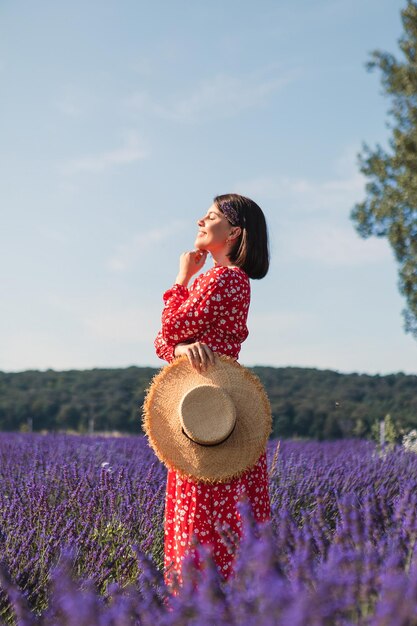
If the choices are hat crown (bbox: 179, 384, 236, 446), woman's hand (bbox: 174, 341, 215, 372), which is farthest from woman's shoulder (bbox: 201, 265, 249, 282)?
hat crown (bbox: 179, 384, 236, 446)

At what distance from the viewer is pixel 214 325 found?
282 centimetres

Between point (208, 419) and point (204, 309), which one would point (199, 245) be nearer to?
point (204, 309)

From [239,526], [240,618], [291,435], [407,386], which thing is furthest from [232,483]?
[407,386]

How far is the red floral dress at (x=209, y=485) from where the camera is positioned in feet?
8.92

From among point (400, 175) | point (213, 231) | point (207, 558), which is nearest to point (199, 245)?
point (213, 231)

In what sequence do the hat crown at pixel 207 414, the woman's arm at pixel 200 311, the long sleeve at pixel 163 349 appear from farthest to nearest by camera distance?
the long sleeve at pixel 163 349
the woman's arm at pixel 200 311
the hat crown at pixel 207 414

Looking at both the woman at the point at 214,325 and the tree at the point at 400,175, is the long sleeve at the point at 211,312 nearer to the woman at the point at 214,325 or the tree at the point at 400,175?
the woman at the point at 214,325

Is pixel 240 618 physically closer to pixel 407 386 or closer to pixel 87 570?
pixel 87 570

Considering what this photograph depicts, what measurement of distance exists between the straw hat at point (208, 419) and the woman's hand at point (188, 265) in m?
0.36

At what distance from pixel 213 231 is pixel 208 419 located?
2.31 ft

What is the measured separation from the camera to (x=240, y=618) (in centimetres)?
146

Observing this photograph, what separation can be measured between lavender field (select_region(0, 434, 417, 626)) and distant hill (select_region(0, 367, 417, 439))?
453 inches

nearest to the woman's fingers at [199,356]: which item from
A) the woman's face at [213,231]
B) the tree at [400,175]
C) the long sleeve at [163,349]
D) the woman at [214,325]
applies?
the woman at [214,325]

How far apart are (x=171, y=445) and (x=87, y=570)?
61cm
